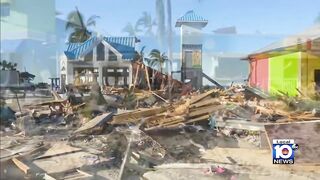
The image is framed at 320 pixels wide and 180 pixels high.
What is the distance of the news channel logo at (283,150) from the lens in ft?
11.3

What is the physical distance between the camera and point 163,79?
3.54 metres

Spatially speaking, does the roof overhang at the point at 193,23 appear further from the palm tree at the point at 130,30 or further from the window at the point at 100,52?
the window at the point at 100,52

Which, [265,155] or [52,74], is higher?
[52,74]

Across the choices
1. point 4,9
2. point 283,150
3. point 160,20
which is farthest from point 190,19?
point 4,9

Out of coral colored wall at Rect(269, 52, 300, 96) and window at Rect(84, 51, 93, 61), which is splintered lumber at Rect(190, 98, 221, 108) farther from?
window at Rect(84, 51, 93, 61)

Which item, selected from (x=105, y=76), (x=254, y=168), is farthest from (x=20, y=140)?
(x=254, y=168)

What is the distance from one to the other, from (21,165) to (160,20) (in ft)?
4.79

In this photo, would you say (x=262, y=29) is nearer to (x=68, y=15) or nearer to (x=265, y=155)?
(x=265, y=155)

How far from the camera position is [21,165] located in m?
3.35

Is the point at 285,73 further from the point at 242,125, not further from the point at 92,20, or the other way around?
the point at 92,20

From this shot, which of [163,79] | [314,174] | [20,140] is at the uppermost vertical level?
[163,79]

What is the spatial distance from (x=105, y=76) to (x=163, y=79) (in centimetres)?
44

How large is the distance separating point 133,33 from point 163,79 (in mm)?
419

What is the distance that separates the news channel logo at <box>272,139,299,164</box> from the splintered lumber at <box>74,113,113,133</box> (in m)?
1.25
